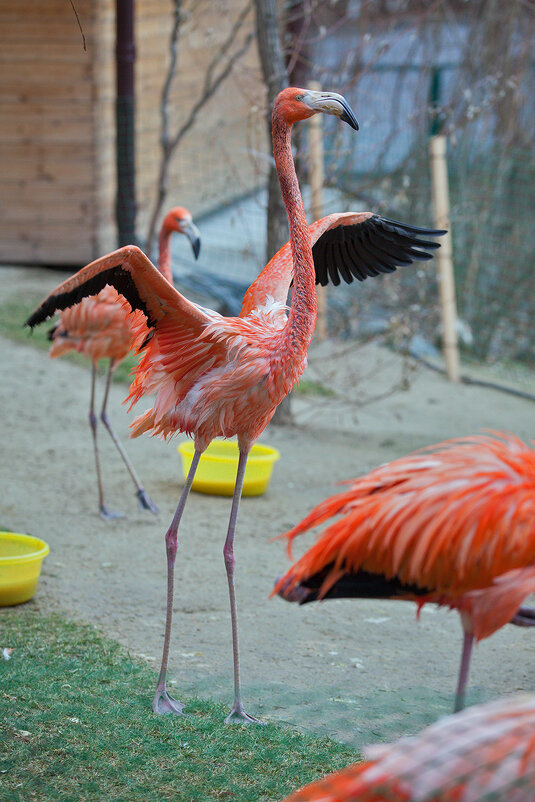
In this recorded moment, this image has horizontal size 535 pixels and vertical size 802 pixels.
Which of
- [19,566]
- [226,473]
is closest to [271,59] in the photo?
[226,473]

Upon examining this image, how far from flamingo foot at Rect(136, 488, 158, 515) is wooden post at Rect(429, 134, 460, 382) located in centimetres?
418

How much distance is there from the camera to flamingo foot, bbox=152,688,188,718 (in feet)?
10.9

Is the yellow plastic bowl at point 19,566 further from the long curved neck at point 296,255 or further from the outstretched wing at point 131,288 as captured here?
the long curved neck at point 296,255

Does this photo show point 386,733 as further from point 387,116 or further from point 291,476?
point 387,116

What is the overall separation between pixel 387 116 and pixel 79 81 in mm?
4400

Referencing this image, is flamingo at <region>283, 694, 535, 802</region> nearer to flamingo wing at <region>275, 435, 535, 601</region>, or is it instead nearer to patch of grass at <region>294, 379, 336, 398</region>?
flamingo wing at <region>275, 435, 535, 601</region>

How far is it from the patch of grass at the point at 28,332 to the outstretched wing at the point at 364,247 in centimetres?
386

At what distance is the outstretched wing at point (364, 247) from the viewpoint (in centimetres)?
434

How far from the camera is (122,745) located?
3068mm

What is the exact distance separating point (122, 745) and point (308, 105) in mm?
2468

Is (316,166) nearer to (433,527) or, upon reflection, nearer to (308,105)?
(308,105)

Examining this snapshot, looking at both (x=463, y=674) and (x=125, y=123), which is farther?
(x=125, y=123)

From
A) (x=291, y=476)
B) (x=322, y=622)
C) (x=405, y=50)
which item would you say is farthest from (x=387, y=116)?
(x=322, y=622)

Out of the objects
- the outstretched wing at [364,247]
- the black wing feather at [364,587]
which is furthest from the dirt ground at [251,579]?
the outstretched wing at [364,247]
